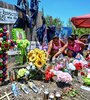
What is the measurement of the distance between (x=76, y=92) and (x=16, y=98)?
1.35 meters

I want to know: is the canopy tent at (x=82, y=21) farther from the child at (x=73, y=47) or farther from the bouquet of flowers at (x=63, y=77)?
the bouquet of flowers at (x=63, y=77)

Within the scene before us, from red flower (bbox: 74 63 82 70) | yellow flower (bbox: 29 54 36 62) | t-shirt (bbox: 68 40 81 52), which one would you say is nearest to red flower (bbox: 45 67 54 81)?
yellow flower (bbox: 29 54 36 62)

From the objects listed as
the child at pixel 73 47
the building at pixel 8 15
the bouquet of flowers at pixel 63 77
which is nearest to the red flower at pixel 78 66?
the bouquet of flowers at pixel 63 77

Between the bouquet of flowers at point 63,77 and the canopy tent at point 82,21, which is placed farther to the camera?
the canopy tent at point 82,21

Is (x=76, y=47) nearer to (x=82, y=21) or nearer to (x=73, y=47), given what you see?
(x=73, y=47)

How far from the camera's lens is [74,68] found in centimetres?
684

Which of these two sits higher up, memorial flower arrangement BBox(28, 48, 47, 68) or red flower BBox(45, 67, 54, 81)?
memorial flower arrangement BBox(28, 48, 47, 68)

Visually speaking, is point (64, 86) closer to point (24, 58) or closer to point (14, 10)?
point (24, 58)

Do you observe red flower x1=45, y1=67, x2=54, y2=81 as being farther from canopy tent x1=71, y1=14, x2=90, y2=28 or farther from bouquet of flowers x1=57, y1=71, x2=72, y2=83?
canopy tent x1=71, y1=14, x2=90, y2=28

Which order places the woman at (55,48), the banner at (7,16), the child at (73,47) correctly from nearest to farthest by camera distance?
the woman at (55,48), the child at (73,47), the banner at (7,16)

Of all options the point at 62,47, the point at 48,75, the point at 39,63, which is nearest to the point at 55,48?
the point at 62,47

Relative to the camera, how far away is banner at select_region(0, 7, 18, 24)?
400 inches

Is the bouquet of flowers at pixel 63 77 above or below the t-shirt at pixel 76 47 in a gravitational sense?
below

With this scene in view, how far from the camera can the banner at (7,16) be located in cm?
1017
